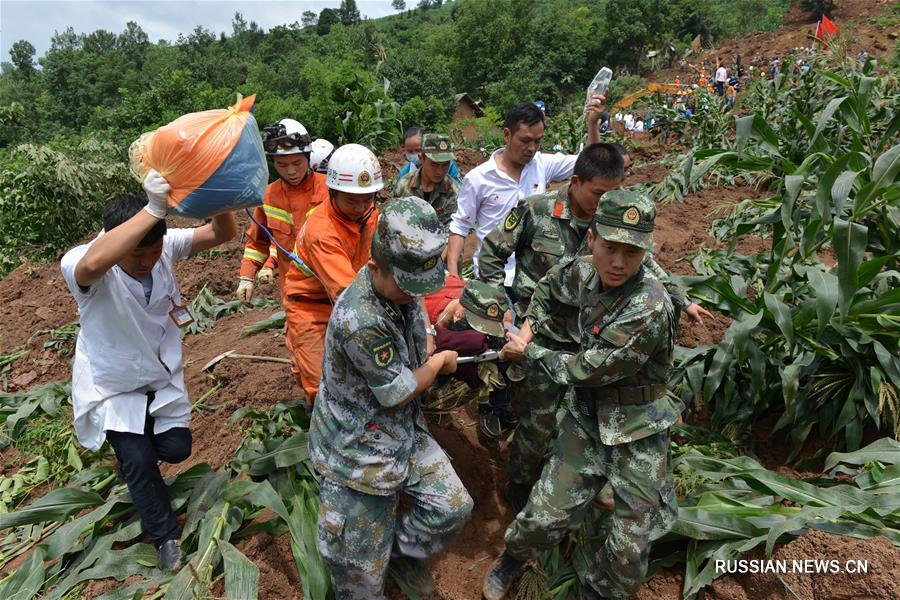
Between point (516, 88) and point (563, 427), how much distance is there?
147 feet

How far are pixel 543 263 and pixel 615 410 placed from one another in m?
1.00

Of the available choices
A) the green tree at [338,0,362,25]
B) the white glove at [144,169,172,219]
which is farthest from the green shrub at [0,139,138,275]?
the green tree at [338,0,362,25]

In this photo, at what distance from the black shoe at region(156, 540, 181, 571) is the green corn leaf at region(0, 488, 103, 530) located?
738 millimetres

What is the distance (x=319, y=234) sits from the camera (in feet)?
9.94

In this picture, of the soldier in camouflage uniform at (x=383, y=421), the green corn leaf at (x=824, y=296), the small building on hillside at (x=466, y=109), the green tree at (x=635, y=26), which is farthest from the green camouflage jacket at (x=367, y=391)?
the green tree at (x=635, y=26)

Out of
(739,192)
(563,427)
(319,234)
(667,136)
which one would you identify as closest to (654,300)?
(563,427)

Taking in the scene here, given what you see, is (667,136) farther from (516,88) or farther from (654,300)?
(516,88)

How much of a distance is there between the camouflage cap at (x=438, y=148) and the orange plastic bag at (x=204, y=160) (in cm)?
267

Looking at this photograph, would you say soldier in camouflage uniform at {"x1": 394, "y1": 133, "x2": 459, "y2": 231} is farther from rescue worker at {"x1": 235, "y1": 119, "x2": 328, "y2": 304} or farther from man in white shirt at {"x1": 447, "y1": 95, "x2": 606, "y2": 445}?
rescue worker at {"x1": 235, "y1": 119, "x2": 328, "y2": 304}

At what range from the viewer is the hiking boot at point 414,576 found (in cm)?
264

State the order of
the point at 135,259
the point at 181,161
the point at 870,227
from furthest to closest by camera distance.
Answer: the point at 870,227 < the point at 135,259 < the point at 181,161

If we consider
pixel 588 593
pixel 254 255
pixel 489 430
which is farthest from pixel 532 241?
pixel 254 255

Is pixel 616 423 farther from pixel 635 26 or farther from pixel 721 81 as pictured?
pixel 635 26

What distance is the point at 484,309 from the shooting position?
2873mm
